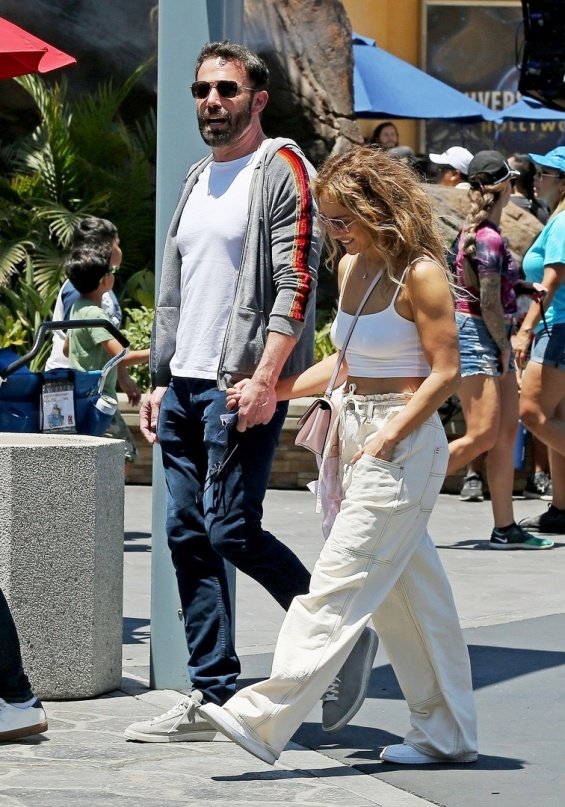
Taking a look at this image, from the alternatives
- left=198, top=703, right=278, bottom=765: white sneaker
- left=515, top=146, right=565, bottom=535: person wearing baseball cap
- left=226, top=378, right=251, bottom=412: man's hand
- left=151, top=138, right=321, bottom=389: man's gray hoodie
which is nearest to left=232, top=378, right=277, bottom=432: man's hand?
left=226, top=378, right=251, bottom=412: man's hand

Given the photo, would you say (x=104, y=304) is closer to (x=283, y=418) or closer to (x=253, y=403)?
(x=283, y=418)

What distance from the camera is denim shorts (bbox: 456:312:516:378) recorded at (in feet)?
26.8

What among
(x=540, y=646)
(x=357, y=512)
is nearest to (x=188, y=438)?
(x=357, y=512)

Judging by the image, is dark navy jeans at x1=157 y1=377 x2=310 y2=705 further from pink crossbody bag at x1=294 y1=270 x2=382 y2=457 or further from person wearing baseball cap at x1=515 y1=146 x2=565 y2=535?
person wearing baseball cap at x1=515 y1=146 x2=565 y2=535

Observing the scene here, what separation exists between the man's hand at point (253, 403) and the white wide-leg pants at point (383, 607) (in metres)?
0.28

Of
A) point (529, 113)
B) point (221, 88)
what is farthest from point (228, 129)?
point (529, 113)

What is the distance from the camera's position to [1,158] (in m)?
15.2

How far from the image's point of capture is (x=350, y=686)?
4660 millimetres

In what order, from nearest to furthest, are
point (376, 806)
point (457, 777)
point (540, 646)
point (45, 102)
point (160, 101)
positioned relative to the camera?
point (376, 806), point (457, 777), point (160, 101), point (540, 646), point (45, 102)

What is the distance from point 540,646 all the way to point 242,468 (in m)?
1.95

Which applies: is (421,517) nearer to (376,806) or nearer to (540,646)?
(376,806)

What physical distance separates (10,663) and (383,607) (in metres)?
1.20

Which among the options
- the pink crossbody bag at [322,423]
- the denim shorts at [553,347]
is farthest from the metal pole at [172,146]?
the denim shorts at [553,347]

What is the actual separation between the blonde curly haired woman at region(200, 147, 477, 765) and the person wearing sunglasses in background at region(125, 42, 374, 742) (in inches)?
10.4
